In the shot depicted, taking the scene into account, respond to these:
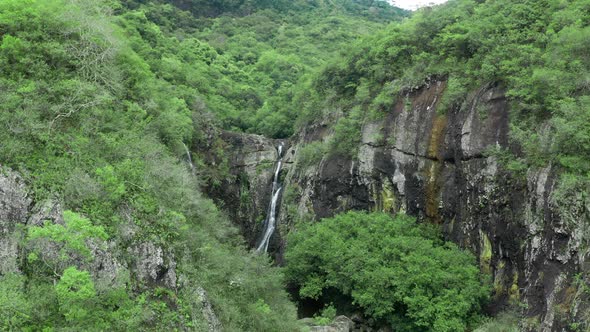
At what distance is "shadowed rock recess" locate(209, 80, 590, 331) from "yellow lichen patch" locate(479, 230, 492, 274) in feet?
0.14

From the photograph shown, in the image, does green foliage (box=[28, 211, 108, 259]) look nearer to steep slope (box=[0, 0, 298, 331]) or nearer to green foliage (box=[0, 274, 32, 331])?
steep slope (box=[0, 0, 298, 331])

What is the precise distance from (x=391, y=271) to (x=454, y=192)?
495 centimetres

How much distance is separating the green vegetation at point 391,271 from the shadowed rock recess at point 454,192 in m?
1.15

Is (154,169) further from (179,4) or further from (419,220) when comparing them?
(179,4)

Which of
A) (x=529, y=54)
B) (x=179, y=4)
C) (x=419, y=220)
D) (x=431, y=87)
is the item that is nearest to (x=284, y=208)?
(x=419, y=220)

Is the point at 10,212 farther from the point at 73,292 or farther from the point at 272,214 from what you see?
the point at 272,214

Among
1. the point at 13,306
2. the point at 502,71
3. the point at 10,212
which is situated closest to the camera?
the point at 13,306

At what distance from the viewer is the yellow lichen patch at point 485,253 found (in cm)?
1967

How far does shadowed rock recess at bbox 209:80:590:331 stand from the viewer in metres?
16.3

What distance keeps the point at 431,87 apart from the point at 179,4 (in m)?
48.3

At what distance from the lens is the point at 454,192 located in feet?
72.2

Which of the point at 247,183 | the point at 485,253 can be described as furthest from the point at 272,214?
the point at 485,253

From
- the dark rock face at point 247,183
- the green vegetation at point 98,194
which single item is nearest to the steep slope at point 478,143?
the dark rock face at point 247,183

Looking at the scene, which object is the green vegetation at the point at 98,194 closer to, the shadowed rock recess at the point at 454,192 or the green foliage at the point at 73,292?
the green foliage at the point at 73,292
